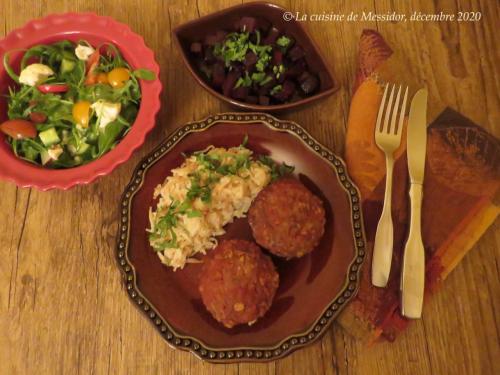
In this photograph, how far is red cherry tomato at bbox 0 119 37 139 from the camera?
4.85 ft

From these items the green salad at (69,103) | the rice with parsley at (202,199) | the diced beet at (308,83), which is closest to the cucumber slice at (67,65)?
the green salad at (69,103)

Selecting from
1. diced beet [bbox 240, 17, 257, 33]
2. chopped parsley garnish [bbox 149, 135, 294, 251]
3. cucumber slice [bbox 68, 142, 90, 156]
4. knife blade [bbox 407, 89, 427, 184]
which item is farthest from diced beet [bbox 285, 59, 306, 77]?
cucumber slice [bbox 68, 142, 90, 156]

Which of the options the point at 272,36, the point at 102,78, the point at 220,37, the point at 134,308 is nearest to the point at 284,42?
the point at 272,36

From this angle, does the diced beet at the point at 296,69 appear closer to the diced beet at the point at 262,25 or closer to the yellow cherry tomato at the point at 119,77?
the diced beet at the point at 262,25

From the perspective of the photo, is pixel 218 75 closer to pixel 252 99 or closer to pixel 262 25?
pixel 252 99

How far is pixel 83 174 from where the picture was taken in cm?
141

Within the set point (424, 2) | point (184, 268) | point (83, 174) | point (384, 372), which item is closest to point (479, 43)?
point (424, 2)

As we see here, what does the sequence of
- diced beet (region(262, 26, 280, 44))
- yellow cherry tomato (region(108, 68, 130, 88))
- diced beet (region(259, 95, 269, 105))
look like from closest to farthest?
yellow cherry tomato (region(108, 68, 130, 88)) → diced beet (region(259, 95, 269, 105)) → diced beet (region(262, 26, 280, 44))

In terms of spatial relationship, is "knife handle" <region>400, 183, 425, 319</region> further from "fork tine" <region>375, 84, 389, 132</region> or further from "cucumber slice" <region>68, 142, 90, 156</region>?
"cucumber slice" <region>68, 142, 90, 156</region>

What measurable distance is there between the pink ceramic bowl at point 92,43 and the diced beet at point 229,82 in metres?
0.28

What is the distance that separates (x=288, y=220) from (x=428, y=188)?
65 cm

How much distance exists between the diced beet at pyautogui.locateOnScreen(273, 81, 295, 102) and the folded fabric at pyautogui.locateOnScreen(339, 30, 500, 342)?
0.29m

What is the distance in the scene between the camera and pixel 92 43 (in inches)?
64.8

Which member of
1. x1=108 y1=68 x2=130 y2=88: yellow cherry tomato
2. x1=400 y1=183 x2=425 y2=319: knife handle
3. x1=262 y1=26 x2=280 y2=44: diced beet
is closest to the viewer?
x1=400 y1=183 x2=425 y2=319: knife handle
